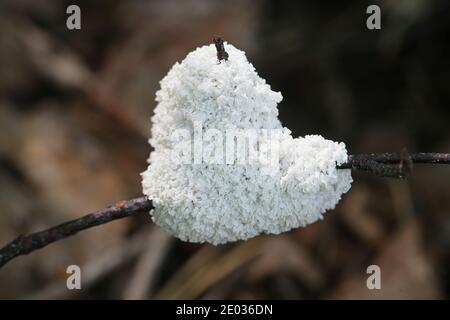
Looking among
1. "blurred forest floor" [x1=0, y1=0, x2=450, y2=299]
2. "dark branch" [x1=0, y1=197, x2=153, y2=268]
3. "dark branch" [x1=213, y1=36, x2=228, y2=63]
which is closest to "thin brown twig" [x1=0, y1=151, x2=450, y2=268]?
"dark branch" [x1=0, y1=197, x2=153, y2=268]

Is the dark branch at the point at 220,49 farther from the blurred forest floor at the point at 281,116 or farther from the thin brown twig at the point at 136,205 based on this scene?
the blurred forest floor at the point at 281,116

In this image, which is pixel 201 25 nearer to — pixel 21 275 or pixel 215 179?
pixel 21 275

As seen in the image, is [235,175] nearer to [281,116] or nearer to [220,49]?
[220,49]

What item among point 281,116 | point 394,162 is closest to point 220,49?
point 394,162

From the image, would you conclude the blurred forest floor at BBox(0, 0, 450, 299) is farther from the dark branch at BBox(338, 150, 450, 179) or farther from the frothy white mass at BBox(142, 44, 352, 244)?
the dark branch at BBox(338, 150, 450, 179)

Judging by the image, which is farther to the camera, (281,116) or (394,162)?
(281,116)
